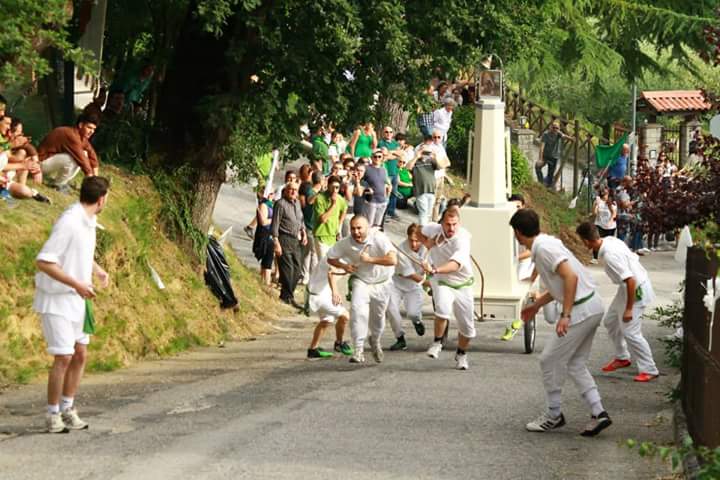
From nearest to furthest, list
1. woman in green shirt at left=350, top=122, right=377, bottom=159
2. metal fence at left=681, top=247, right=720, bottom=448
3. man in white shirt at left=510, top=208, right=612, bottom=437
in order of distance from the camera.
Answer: metal fence at left=681, top=247, right=720, bottom=448 → man in white shirt at left=510, top=208, right=612, bottom=437 → woman in green shirt at left=350, top=122, right=377, bottom=159

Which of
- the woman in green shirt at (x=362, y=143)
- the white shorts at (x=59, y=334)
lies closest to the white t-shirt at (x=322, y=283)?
the white shorts at (x=59, y=334)

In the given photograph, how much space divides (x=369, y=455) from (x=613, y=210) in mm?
23296

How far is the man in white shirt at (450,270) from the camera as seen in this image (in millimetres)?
17156

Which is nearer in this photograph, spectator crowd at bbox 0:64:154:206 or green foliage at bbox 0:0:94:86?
green foliage at bbox 0:0:94:86

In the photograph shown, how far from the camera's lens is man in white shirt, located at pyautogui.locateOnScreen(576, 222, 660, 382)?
50.8 ft

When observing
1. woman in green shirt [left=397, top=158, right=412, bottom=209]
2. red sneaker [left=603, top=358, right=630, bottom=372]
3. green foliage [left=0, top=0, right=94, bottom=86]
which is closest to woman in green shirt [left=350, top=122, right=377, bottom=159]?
woman in green shirt [left=397, top=158, right=412, bottom=209]

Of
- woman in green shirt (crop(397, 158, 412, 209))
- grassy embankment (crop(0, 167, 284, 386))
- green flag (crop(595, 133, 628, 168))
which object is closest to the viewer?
grassy embankment (crop(0, 167, 284, 386))

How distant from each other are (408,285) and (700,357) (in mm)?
7536

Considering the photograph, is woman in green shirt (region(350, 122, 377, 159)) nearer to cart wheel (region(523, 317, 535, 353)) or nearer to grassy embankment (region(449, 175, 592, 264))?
grassy embankment (region(449, 175, 592, 264))

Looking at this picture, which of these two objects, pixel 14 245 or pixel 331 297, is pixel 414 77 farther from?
pixel 14 245

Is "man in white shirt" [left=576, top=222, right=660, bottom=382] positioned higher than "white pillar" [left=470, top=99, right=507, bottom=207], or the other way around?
"white pillar" [left=470, top=99, right=507, bottom=207]

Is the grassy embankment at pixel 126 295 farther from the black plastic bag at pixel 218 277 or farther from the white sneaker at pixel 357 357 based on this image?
the white sneaker at pixel 357 357

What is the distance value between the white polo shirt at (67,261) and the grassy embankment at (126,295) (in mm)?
3014

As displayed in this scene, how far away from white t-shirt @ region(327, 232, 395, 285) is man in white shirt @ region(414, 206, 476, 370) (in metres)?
0.53
